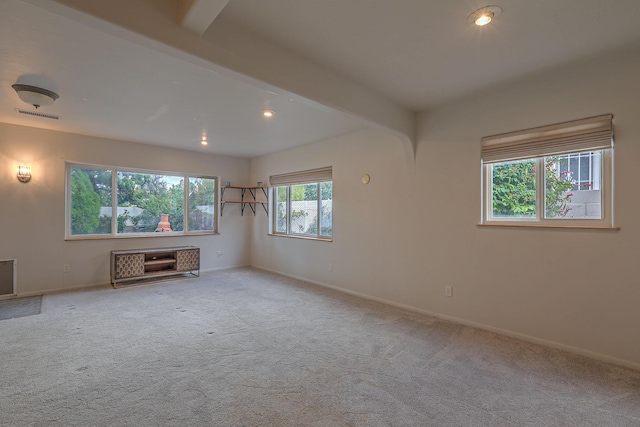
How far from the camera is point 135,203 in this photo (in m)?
5.31

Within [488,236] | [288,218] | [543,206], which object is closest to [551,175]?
[543,206]

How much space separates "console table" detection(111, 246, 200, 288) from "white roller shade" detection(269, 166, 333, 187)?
77.7 inches

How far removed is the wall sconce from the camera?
4.21m

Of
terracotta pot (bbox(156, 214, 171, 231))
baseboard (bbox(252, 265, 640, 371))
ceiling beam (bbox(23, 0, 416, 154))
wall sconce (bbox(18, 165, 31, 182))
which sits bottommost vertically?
baseboard (bbox(252, 265, 640, 371))

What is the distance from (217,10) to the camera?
1634 millimetres

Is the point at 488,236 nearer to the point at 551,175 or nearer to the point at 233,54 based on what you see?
the point at 551,175

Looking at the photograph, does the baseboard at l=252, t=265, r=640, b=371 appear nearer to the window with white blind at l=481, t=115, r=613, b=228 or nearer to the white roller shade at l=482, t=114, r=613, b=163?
the window with white blind at l=481, t=115, r=613, b=228

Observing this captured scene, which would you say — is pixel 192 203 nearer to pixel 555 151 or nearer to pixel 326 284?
pixel 326 284

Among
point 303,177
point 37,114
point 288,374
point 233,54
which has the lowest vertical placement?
point 288,374

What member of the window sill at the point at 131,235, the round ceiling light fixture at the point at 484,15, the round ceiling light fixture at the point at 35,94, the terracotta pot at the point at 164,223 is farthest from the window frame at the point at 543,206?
the terracotta pot at the point at 164,223

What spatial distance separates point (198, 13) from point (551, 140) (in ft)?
9.86

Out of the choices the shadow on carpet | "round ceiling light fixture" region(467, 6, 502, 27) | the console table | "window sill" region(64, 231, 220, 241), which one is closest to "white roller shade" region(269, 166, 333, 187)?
"window sill" region(64, 231, 220, 241)

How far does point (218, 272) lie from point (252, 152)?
248 cm

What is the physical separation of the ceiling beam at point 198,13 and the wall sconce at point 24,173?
168 inches
